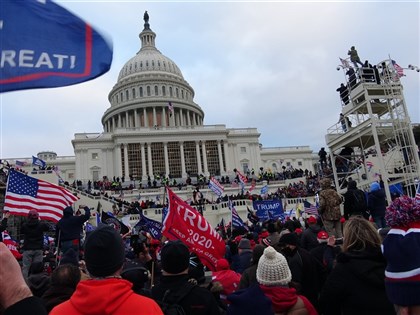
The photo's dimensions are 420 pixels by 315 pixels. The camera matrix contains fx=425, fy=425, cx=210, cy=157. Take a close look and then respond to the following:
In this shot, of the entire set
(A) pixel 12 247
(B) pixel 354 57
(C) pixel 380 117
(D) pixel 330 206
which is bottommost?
(A) pixel 12 247

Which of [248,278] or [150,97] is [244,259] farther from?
[150,97]

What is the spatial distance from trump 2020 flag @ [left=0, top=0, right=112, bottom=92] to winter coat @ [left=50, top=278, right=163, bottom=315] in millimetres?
1438

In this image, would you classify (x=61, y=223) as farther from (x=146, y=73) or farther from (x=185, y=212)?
(x=146, y=73)

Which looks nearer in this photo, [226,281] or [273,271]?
[273,271]

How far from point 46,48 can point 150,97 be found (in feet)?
272

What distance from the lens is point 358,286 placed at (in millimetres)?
3785

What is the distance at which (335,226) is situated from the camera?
8586mm

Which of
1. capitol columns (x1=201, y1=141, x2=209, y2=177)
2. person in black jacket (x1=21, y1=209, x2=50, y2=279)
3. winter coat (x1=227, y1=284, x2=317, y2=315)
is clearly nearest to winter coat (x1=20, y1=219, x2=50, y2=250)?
person in black jacket (x1=21, y1=209, x2=50, y2=279)

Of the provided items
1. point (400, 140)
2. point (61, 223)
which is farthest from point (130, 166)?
point (61, 223)

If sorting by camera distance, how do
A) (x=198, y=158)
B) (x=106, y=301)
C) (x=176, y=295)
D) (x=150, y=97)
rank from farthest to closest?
(x=150, y=97), (x=198, y=158), (x=176, y=295), (x=106, y=301)

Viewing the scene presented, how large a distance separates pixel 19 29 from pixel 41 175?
31.7 metres

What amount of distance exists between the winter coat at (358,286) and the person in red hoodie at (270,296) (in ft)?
0.88

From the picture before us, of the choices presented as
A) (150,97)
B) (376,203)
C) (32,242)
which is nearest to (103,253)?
(32,242)

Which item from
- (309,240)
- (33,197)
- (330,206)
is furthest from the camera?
(33,197)
